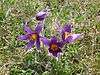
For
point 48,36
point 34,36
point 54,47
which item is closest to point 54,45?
point 54,47

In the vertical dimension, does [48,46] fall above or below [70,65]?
above

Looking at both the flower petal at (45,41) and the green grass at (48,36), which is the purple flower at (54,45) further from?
the green grass at (48,36)

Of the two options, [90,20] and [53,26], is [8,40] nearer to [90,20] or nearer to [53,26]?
[53,26]

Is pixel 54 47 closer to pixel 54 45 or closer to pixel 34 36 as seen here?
pixel 54 45

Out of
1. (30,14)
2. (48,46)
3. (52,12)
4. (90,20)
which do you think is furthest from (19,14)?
(48,46)

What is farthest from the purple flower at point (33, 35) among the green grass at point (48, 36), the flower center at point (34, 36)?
the green grass at point (48, 36)

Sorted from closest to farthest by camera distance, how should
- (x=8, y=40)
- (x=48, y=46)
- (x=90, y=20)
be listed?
(x=48, y=46) < (x=8, y=40) < (x=90, y=20)

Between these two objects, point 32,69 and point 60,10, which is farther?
point 60,10
